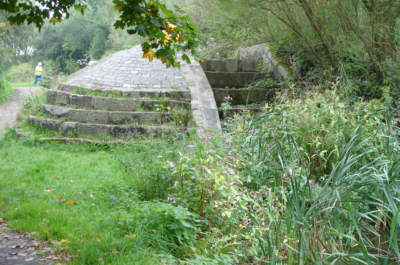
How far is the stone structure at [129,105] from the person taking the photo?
7.92 metres

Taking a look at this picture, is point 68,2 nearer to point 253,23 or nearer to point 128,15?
point 128,15

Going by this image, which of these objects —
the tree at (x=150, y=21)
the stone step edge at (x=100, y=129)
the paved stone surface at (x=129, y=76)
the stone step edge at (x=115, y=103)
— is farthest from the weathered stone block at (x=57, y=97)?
the tree at (x=150, y=21)

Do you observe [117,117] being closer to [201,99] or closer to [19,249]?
[201,99]

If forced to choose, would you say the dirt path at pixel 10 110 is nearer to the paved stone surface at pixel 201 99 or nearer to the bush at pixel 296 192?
the paved stone surface at pixel 201 99

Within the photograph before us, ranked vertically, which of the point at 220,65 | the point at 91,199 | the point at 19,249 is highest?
the point at 220,65

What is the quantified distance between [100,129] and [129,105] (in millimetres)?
879

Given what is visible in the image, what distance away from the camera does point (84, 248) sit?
11.2 ft

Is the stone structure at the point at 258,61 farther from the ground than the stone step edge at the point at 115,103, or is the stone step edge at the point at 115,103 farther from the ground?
the stone structure at the point at 258,61

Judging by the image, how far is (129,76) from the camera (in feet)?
32.7

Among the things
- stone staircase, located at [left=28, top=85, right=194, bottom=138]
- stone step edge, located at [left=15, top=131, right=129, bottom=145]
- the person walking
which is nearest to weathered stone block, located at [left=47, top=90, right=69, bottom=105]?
stone staircase, located at [left=28, top=85, right=194, bottom=138]

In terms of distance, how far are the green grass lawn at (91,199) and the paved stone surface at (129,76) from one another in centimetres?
263

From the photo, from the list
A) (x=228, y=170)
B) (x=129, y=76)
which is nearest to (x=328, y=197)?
(x=228, y=170)

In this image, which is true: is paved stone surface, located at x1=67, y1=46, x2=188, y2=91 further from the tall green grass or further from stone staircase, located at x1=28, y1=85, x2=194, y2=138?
the tall green grass

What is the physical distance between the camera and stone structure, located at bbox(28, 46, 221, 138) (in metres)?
7.92
